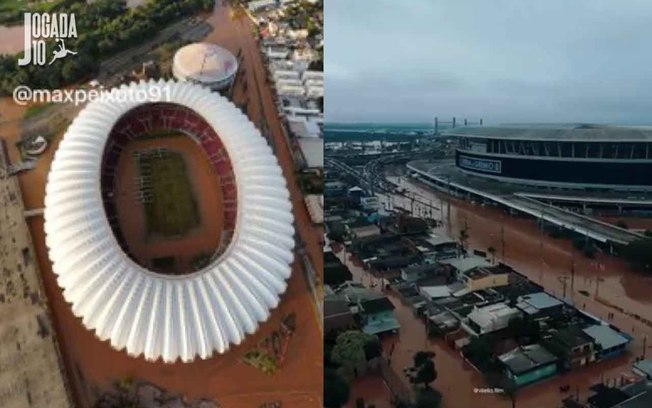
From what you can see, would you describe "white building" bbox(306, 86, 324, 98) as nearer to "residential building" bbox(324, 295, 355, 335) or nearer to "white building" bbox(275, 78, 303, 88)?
"white building" bbox(275, 78, 303, 88)

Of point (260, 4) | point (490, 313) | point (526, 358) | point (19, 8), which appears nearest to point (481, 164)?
point (490, 313)

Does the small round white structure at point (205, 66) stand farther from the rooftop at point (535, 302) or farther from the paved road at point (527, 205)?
the paved road at point (527, 205)

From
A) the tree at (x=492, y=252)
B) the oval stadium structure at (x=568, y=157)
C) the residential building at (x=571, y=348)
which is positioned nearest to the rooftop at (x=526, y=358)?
the residential building at (x=571, y=348)

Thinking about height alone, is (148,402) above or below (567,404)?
above

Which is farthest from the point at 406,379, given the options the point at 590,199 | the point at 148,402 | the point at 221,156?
the point at 590,199

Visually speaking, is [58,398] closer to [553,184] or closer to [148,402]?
[148,402]

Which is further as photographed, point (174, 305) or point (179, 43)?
point (179, 43)
